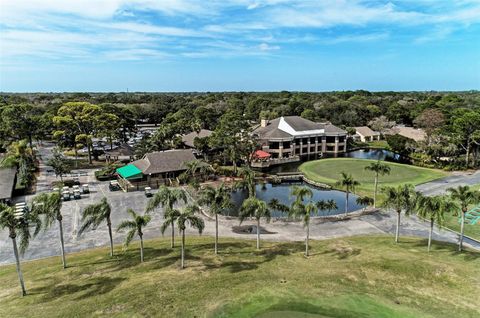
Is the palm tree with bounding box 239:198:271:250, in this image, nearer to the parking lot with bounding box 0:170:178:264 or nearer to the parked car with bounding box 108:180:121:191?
the parking lot with bounding box 0:170:178:264

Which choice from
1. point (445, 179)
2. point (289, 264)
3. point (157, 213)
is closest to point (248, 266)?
point (289, 264)

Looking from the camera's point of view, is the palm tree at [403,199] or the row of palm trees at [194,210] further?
the palm tree at [403,199]

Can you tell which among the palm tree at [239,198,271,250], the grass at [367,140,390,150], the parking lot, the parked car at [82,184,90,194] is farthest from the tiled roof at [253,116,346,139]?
the palm tree at [239,198,271,250]

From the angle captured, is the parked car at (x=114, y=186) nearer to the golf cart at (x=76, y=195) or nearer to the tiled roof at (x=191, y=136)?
the golf cart at (x=76, y=195)

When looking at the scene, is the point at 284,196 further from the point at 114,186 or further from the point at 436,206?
the point at 114,186

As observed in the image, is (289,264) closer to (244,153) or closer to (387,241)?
(387,241)

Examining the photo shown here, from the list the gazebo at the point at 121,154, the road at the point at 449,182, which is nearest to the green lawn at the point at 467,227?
the road at the point at 449,182
